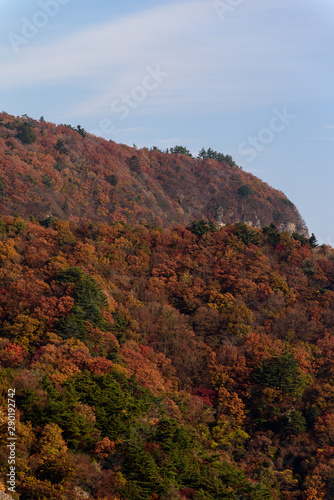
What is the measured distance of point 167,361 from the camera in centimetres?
5841

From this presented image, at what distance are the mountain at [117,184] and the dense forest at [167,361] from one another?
36638 mm

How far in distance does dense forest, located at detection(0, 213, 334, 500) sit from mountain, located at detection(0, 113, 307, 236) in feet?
120

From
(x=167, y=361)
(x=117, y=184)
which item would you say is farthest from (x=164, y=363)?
(x=117, y=184)

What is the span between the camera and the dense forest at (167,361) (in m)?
37.8

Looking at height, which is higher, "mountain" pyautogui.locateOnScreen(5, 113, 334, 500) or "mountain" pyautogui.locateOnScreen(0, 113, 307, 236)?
"mountain" pyautogui.locateOnScreen(0, 113, 307, 236)

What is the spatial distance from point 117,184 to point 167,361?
279ft

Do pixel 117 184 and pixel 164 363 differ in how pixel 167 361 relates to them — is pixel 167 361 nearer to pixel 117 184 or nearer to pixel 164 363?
pixel 164 363

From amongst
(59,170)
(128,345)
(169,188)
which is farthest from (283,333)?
(169,188)

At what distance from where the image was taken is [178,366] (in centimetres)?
5950

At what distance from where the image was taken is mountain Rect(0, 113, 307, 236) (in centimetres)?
11631

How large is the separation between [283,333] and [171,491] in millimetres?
31487

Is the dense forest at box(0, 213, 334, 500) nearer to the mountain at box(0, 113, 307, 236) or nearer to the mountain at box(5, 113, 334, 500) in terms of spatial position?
the mountain at box(5, 113, 334, 500)

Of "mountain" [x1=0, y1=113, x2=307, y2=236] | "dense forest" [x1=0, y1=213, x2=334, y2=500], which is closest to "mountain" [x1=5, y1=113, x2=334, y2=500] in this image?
"dense forest" [x1=0, y1=213, x2=334, y2=500]

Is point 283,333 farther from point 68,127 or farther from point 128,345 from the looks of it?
point 68,127
